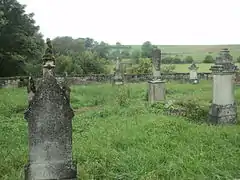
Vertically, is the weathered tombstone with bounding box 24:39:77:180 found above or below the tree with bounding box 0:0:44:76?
below

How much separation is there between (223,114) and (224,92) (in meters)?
0.72

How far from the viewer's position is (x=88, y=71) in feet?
127

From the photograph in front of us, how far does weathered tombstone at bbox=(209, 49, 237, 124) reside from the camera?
1106 cm

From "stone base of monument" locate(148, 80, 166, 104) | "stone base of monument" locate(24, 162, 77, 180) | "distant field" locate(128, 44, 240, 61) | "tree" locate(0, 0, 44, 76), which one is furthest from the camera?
"distant field" locate(128, 44, 240, 61)

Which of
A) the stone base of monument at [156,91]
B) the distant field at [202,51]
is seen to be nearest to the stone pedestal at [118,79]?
the stone base of monument at [156,91]

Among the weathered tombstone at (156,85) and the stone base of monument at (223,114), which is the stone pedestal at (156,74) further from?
the stone base of monument at (223,114)

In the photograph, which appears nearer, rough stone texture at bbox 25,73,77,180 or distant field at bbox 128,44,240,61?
rough stone texture at bbox 25,73,77,180

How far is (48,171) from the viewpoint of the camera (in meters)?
5.11

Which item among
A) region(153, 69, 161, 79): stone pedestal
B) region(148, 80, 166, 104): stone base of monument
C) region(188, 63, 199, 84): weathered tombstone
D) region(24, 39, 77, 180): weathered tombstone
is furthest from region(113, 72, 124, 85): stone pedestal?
region(24, 39, 77, 180): weathered tombstone

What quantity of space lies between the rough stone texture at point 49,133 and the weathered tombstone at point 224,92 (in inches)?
278

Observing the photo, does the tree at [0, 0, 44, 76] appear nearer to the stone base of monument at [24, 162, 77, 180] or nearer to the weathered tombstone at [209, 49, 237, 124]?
the weathered tombstone at [209, 49, 237, 124]

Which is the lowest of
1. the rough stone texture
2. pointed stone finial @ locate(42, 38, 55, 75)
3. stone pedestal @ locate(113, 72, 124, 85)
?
stone pedestal @ locate(113, 72, 124, 85)

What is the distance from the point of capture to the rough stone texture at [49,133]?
4.97 meters

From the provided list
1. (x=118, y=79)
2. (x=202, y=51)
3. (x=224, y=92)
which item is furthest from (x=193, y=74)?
(x=202, y=51)
